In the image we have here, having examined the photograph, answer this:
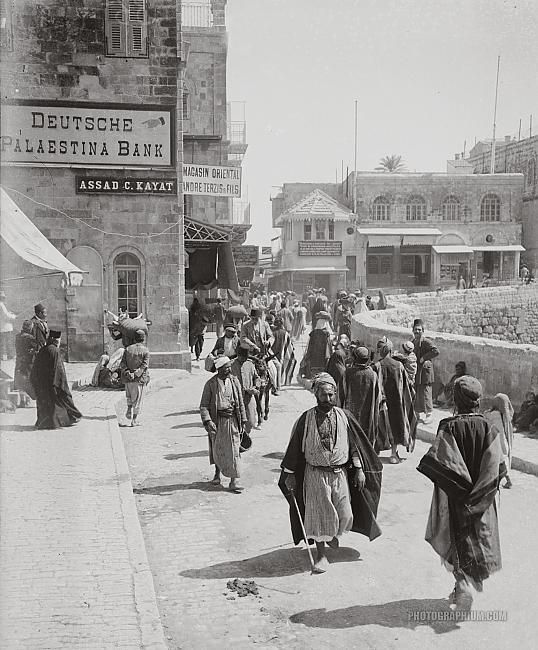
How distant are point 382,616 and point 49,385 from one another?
6.83 m

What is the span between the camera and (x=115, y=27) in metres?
16.3

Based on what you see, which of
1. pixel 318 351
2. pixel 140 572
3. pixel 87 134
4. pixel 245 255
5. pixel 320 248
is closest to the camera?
pixel 140 572

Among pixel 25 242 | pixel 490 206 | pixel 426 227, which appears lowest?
pixel 25 242

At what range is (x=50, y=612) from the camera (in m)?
4.75

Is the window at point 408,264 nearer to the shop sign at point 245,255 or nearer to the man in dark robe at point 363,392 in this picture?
the shop sign at point 245,255

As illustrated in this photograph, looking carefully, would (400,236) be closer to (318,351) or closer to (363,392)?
(318,351)

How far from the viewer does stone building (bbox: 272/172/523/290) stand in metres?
44.2

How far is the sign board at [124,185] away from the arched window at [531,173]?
33.6 meters

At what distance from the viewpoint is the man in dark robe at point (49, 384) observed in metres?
10.6

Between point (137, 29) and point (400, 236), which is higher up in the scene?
point (137, 29)

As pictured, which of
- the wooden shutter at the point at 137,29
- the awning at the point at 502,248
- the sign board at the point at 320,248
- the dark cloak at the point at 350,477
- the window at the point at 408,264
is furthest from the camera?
the window at the point at 408,264

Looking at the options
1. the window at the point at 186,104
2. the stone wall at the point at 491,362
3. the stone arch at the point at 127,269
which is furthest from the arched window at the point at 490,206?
the stone wall at the point at 491,362

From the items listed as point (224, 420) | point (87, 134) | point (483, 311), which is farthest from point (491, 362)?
point (483, 311)

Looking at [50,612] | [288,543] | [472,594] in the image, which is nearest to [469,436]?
[472,594]
